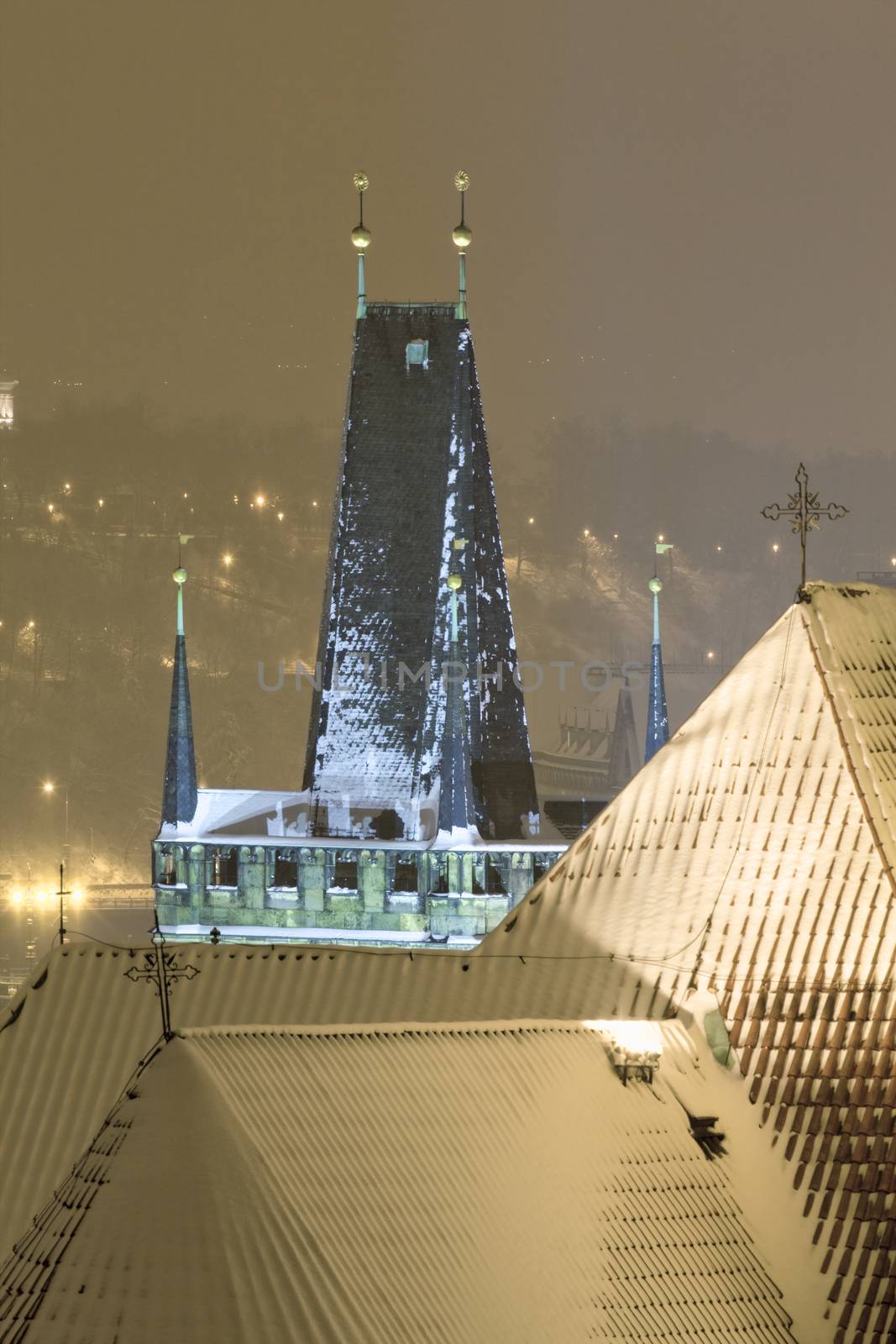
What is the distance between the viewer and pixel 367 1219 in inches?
463

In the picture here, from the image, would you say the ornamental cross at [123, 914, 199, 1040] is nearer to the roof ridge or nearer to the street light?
the roof ridge

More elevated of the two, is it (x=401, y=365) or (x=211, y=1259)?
(x=401, y=365)

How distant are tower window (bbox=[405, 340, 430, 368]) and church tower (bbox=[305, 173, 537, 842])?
17mm

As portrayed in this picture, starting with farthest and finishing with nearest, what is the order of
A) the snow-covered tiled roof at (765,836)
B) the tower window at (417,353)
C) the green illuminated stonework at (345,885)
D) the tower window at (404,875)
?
1. the tower window at (417,353)
2. the tower window at (404,875)
3. the green illuminated stonework at (345,885)
4. the snow-covered tiled roof at (765,836)

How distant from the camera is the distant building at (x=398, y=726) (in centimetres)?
3244

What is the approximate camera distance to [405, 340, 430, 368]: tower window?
35.3 metres

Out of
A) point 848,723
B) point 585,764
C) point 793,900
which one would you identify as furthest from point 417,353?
point 585,764

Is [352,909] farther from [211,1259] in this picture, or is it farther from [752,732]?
[211,1259]

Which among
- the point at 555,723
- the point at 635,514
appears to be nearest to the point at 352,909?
the point at 555,723

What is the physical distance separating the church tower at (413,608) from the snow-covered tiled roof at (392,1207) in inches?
766

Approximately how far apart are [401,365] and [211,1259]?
2566cm

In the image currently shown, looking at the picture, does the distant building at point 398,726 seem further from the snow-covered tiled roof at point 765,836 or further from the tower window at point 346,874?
the snow-covered tiled roof at point 765,836

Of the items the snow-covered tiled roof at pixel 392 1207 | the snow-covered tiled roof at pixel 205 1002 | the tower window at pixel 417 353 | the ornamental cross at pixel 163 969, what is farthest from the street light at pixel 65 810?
the snow-covered tiled roof at pixel 392 1207

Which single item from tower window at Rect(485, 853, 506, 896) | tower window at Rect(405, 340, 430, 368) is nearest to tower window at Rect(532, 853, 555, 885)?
tower window at Rect(485, 853, 506, 896)
